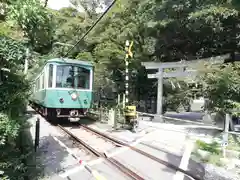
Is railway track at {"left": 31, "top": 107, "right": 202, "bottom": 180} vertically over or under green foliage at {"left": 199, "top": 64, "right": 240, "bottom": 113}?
under

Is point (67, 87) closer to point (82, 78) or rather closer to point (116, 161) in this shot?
point (82, 78)

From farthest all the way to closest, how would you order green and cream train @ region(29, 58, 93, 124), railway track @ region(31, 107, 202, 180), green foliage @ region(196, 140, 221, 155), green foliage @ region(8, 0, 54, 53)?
green and cream train @ region(29, 58, 93, 124) < green foliage @ region(196, 140, 221, 155) < railway track @ region(31, 107, 202, 180) < green foliage @ region(8, 0, 54, 53)

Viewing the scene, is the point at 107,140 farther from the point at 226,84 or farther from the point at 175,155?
the point at 226,84

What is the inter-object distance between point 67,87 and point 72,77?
47cm

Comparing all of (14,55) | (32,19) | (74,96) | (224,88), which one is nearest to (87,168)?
(14,55)

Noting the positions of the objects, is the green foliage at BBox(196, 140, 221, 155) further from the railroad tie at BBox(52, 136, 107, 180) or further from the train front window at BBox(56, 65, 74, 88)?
the train front window at BBox(56, 65, 74, 88)

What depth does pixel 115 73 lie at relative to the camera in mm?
16984

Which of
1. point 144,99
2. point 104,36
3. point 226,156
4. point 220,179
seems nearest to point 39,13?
point 220,179

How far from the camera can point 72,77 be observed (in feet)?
36.0

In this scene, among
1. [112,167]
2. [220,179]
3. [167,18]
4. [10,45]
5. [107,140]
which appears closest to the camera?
[10,45]

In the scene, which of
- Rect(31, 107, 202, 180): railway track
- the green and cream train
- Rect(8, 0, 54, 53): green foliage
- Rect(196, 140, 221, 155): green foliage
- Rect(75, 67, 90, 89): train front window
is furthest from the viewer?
Rect(75, 67, 90, 89): train front window

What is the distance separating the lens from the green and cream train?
417 inches

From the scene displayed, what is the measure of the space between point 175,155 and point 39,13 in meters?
4.49

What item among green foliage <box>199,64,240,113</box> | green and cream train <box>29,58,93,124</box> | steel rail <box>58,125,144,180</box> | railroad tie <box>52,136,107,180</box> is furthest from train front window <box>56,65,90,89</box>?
green foliage <box>199,64,240,113</box>
